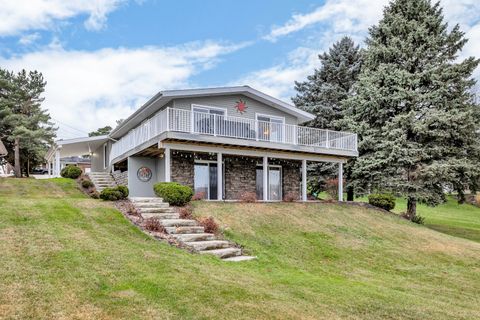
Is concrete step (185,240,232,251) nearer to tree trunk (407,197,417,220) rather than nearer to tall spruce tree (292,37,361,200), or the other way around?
tree trunk (407,197,417,220)

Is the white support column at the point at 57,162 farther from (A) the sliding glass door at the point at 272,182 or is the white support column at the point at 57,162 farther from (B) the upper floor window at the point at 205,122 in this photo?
(A) the sliding glass door at the point at 272,182

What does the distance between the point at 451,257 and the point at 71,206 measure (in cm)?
1309

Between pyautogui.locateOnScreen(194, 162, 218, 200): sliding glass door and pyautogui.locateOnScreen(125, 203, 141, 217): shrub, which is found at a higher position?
pyautogui.locateOnScreen(194, 162, 218, 200): sliding glass door

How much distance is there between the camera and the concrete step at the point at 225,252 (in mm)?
10086

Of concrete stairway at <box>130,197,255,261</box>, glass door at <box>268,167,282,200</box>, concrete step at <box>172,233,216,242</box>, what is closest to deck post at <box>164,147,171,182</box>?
concrete stairway at <box>130,197,255,261</box>

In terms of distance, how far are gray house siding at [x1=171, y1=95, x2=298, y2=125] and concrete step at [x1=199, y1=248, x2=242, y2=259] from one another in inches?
380

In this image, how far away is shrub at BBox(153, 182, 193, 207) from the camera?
14.4 metres

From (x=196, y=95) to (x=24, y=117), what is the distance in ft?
80.2

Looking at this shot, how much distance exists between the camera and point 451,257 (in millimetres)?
13484

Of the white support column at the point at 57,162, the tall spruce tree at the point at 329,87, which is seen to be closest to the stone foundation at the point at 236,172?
the tall spruce tree at the point at 329,87

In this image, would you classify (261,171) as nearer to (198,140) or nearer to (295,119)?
(295,119)

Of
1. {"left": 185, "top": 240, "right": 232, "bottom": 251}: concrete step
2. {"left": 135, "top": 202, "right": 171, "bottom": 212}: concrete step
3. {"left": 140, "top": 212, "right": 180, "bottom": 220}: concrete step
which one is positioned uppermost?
{"left": 135, "top": 202, "right": 171, "bottom": 212}: concrete step

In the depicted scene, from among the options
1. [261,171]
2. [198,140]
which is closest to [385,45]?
[261,171]

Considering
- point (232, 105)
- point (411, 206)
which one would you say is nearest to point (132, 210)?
point (232, 105)
